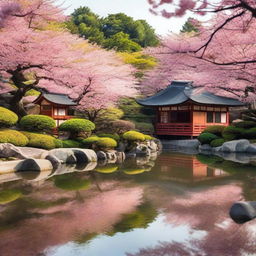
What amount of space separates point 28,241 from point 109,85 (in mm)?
16595

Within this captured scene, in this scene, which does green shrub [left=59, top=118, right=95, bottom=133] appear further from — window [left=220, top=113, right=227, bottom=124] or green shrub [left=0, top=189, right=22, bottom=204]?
window [left=220, top=113, right=227, bottom=124]

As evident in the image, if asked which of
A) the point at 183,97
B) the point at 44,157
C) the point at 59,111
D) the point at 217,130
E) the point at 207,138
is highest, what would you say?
the point at 183,97

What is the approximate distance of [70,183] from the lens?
848cm

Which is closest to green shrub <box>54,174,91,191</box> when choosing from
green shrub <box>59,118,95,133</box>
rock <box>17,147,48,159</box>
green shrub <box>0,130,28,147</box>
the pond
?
the pond

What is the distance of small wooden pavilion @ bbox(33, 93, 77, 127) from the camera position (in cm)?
2320

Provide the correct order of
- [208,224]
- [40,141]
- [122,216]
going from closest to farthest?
1. [208,224]
2. [122,216]
3. [40,141]

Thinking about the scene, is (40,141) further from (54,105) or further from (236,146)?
(236,146)

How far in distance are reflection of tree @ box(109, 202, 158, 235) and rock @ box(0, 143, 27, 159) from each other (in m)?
6.52

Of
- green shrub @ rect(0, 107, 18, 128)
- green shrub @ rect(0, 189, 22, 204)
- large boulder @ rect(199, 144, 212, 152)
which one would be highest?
green shrub @ rect(0, 107, 18, 128)

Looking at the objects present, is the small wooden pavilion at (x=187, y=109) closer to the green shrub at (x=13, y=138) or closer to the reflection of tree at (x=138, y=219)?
the green shrub at (x=13, y=138)

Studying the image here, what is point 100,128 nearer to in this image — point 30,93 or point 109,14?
point 30,93

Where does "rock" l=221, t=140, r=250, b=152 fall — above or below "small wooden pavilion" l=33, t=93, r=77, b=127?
below

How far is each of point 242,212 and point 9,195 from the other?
4.86m

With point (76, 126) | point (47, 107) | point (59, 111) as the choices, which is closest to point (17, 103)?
point (76, 126)
